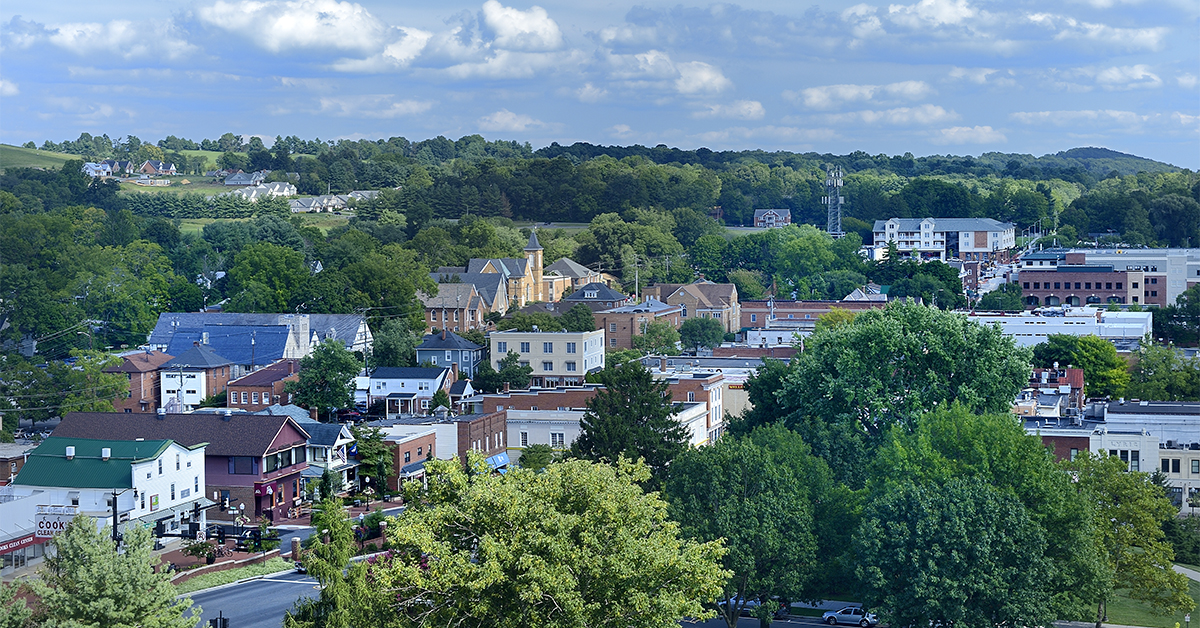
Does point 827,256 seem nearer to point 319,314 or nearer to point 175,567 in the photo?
point 319,314

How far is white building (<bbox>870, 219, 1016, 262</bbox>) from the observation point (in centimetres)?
13100

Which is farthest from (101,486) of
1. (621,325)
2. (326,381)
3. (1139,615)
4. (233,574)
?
(621,325)

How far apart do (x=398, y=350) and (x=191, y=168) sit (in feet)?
392

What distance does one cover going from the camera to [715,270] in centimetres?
11331

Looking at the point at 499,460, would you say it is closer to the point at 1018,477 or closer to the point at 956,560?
the point at 1018,477

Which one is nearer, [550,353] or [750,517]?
[750,517]

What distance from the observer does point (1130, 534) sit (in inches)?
1216

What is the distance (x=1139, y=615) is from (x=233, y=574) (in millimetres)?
22553

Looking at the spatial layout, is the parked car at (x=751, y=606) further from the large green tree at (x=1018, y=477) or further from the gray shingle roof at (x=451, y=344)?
the gray shingle roof at (x=451, y=344)

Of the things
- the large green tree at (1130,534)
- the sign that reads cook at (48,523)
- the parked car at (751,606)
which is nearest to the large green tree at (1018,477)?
the large green tree at (1130,534)

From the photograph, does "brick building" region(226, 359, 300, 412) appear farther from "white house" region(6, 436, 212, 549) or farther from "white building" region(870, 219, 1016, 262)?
"white building" region(870, 219, 1016, 262)

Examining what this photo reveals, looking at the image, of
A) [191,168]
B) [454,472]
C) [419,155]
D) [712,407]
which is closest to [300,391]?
[712,407]

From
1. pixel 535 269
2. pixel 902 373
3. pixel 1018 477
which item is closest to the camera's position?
Answer: pixel 1018 477

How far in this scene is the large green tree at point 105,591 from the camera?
62.4ft
